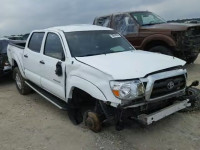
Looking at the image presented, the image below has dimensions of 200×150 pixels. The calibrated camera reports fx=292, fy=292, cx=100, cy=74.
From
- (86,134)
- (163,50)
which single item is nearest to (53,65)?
(86,134)

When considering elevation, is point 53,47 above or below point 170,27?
below

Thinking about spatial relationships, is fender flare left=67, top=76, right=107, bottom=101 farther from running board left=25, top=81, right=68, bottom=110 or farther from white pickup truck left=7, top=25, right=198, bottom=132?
running board left=25, top=81, right=68, bottom=110

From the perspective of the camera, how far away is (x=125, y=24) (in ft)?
32.3

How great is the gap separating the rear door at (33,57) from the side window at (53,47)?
1.06 feet

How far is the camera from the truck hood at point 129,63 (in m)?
4.22

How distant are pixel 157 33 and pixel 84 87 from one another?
496 cm

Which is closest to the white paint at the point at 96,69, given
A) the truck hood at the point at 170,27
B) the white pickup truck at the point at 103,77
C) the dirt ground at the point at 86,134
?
the white pickup truck at the point at 103,77

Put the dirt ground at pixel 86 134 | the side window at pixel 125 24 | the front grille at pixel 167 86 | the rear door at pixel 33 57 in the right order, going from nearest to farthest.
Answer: the front grille at pixel 167 86, the dirt ground at pixel 86 134, the rear door at pixel 33 57, the side window at pixel 125 24

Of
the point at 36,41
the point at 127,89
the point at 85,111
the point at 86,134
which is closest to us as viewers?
the point at 127,89

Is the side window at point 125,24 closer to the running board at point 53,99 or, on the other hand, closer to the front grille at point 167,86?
the running board at point 53,99

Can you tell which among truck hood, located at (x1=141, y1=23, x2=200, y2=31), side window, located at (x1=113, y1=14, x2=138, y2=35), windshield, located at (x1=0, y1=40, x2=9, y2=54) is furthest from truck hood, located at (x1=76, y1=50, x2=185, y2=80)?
windshield, located at (x1=0, y1=40, x2=9, y2=54)

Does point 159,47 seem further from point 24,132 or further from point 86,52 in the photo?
point 24,132

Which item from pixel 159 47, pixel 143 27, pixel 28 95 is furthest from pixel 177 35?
pixel 28 95

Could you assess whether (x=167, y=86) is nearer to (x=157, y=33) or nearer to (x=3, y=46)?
(x=157, y=33)
